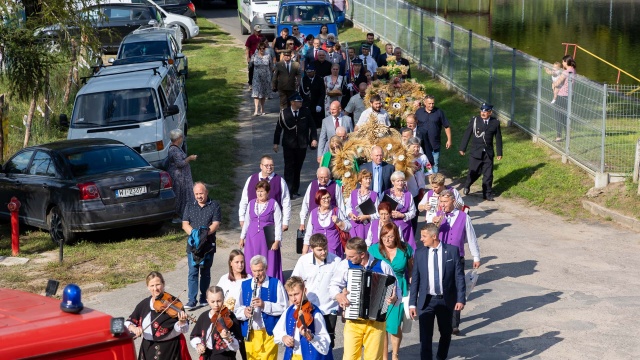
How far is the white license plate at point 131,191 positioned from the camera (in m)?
14.8

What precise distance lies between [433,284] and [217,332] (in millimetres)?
2486

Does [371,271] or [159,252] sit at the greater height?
[371,271]

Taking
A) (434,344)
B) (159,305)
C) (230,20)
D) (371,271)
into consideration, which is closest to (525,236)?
(434,344)

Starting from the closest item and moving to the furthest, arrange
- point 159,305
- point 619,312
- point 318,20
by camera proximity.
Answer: point 159,305, point 619,312, point 318,20

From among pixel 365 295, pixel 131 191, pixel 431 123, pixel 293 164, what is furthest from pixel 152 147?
pixel 365 295

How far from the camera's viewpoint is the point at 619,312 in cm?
1209

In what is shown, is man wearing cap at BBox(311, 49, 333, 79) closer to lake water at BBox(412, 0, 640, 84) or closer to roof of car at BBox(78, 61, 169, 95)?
roof of car at BBox(78, 61, 169, 95)

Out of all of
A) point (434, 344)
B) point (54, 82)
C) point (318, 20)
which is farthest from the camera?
point (318, 20)

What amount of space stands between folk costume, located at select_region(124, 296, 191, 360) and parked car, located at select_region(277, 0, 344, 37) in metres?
→ 22.0

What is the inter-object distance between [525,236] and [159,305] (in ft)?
28.0

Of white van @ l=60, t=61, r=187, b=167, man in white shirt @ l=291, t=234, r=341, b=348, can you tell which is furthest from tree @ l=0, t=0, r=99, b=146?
man in white shirt @ l=291, t=234, r=341, b=348

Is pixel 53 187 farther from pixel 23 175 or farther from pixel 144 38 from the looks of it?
pixel 144 38

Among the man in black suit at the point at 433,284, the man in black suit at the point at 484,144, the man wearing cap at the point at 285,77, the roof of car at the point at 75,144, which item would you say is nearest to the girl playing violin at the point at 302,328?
the man in black suit at the point at 433,284

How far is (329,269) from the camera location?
31.8 feet
